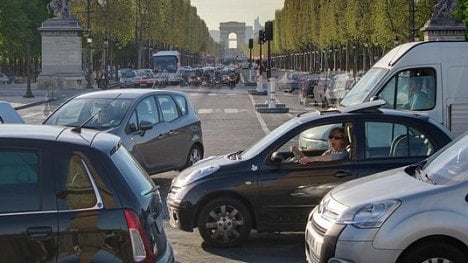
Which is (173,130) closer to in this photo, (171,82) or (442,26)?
(442,26)

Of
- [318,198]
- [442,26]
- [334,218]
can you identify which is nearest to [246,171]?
[318,198]

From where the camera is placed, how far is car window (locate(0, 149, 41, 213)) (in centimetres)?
483

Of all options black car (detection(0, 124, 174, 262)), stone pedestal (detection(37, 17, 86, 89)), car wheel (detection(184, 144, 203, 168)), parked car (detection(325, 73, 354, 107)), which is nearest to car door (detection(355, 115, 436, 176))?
black car (detection(0, 124, 174, 262))

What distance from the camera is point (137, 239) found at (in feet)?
16.1

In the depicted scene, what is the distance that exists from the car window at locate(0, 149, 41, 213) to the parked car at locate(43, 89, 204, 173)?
23.2 ft

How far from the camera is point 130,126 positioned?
1252 centimetres

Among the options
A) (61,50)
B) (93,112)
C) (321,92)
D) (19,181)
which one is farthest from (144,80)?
(19,181)

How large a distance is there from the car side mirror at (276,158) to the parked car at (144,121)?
412 centimetres

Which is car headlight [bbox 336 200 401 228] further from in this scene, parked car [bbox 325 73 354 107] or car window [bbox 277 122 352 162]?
parked car [bbox 325 73 354 107]

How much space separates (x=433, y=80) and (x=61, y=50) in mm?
42750

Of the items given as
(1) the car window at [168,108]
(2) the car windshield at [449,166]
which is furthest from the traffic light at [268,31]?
(2) the car windshield at [449,166]

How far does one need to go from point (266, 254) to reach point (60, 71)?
48.0 m

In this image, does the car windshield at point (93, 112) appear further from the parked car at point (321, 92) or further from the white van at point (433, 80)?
the parked car at point (321, 92)

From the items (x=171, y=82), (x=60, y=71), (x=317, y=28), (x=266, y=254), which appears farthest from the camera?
(x=317, y=28)
